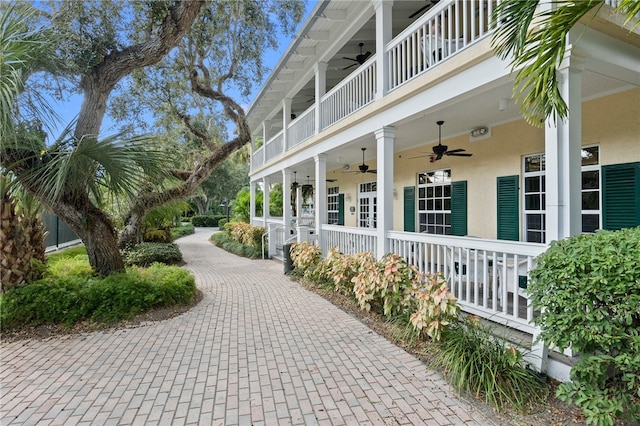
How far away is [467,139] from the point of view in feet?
24.8

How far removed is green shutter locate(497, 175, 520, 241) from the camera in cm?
644

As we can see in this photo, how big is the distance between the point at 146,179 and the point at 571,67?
5967mm

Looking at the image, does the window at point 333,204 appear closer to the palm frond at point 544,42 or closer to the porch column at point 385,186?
the porch column at point 385,186

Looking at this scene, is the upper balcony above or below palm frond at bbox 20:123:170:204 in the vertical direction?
above

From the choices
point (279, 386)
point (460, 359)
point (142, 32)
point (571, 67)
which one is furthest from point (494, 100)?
point (142, 32)

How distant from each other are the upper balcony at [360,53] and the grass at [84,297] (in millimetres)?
5493

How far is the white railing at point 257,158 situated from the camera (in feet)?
50.8

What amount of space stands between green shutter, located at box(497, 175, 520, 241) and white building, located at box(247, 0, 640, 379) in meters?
0.02

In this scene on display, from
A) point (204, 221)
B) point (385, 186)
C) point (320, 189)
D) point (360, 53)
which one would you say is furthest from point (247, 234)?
point (204, 221)

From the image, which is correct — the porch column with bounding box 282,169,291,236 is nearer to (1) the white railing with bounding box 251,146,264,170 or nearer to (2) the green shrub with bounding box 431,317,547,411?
(1) the white railing with bounding box 251,146,264,170

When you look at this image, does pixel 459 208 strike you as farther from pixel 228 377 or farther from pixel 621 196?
pixel 228 377

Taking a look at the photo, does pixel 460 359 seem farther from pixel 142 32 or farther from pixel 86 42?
pixel 142 32

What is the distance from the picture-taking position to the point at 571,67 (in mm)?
3314

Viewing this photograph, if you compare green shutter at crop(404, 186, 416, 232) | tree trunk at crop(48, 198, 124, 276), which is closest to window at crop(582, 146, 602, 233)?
green shutter at crop(404, 186, 416, 232)
